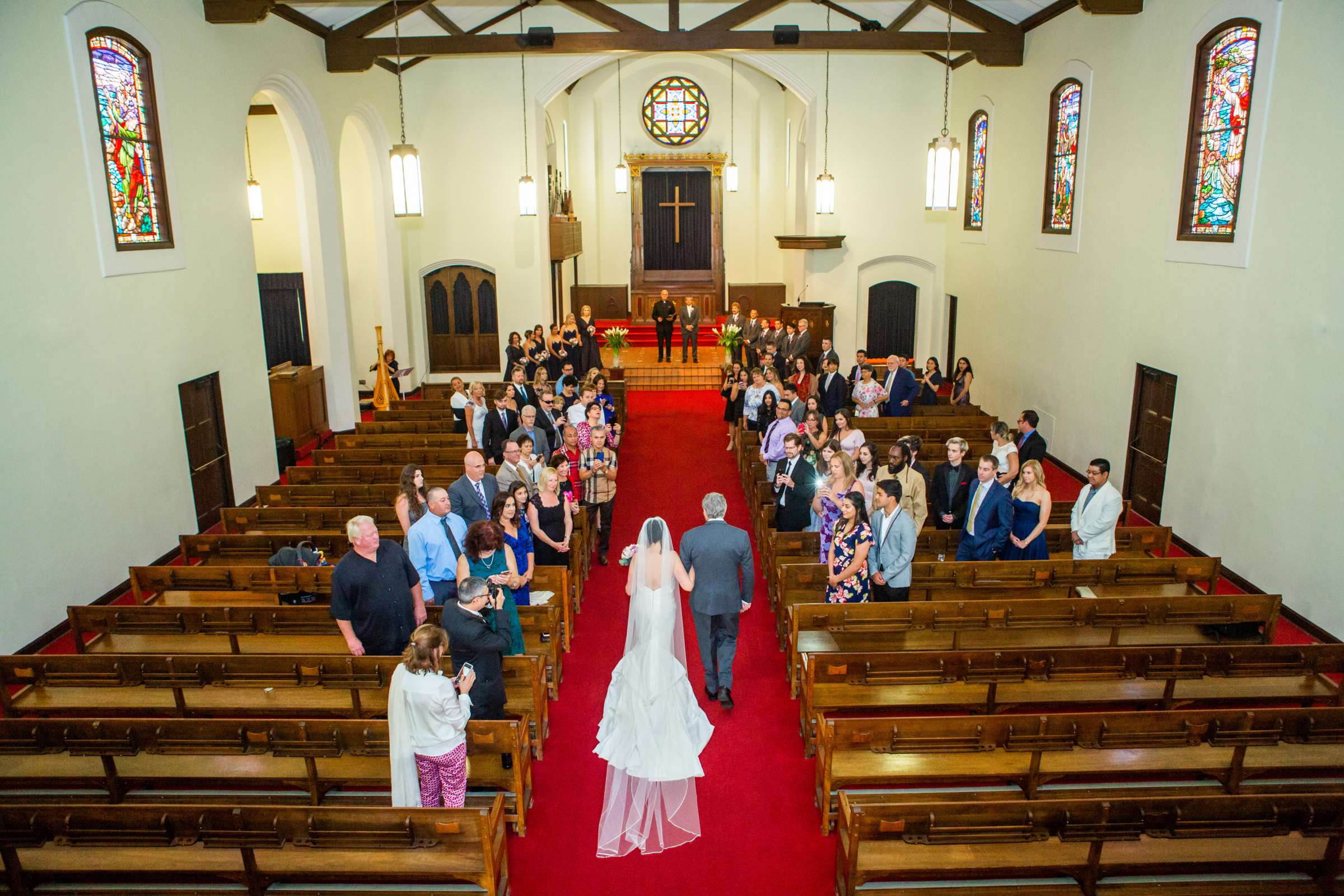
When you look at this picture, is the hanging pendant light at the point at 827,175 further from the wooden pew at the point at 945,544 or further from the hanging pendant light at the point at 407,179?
the wooden pew at the point at 945,544

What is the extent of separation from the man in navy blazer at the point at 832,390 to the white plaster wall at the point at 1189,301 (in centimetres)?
315

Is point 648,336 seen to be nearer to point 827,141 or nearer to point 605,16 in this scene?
point 827,141

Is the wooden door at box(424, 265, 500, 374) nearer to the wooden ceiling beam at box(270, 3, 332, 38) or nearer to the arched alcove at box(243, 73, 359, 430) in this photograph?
the arched alcove at box(243, 73, 359, 430)

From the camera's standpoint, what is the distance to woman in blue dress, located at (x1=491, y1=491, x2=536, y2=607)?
235 inches

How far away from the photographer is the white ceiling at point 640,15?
1317 cm

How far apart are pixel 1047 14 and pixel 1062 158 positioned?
6.77 feet

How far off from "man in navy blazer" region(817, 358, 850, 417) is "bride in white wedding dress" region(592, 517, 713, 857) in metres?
6.36

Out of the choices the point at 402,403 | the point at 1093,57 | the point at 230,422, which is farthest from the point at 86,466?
the point at 1093,57

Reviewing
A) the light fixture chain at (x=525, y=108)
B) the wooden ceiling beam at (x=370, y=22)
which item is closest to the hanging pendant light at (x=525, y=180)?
the light fixture chain at (x=525, y=108)

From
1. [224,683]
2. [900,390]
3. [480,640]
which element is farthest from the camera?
[900,390]

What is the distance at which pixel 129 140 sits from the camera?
29.0 feet

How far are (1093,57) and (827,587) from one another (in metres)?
8.82

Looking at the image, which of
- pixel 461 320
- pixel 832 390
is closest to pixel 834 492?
pixel 832 390

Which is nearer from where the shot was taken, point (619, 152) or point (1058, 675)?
point (1058, 675)
